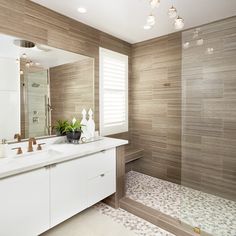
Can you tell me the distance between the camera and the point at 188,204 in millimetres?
2277

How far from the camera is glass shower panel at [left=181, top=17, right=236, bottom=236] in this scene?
229 centimetres

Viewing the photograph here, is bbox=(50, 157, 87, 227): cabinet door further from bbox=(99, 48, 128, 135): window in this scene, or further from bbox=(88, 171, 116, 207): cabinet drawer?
bbox=(99, 48, 128, 135): window

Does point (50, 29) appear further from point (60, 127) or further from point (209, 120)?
point (209, 120)

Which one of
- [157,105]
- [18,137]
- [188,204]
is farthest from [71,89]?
[188,204]

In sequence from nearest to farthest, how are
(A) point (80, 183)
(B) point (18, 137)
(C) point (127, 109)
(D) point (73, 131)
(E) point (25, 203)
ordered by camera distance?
1. (E) point (25, 203)
2. (A) point (80, 183)
3. (B) point (18, 137)
4. (D) point (73, 131)
5. (C) point (127, 109)

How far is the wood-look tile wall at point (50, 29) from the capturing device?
5.98ft

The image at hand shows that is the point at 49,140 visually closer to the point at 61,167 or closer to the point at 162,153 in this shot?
the point at 61,167

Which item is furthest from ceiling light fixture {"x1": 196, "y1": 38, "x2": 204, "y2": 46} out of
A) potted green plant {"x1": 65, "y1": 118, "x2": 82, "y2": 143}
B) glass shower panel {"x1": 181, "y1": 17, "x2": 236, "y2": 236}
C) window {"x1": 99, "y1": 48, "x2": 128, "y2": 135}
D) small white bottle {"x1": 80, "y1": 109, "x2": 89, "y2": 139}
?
potted green plant {"x1": 65, "y1": 118, "x2": 82, "y2": 143}

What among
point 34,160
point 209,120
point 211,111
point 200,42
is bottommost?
point 34,160

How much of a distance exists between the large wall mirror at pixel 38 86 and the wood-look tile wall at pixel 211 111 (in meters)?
1.47

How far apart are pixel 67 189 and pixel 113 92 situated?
1765 mm

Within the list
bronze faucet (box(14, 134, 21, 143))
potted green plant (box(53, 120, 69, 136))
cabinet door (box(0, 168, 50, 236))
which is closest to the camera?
cabinet door (box(0, 168, 50, 236))

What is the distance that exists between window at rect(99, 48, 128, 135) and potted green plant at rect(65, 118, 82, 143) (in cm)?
55

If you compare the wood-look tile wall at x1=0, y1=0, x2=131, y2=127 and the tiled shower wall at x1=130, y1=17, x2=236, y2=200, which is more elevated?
the wood-look tile wall at x1=0, y1=0, x2=131, y2=127
